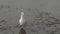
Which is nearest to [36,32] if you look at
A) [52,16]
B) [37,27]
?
[37,27]

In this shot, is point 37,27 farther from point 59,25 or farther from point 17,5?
point 17,5

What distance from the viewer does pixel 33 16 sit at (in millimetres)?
2496

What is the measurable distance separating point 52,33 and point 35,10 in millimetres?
596

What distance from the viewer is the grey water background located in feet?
7.33

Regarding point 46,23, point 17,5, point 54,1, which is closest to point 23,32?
point 46,23

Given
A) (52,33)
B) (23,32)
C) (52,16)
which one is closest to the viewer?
(23,32)

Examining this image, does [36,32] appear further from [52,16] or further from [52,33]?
[52,16]

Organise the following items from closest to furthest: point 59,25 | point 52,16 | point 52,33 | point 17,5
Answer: point 52,33 < point 59,25 < point 52,16 < point 17,5

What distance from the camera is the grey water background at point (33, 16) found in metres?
2.23

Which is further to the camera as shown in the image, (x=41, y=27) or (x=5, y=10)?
(x=5, y=10)

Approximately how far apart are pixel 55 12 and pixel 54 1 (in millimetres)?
325

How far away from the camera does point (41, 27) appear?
2295 mm

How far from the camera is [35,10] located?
2658mm

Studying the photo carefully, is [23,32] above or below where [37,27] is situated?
above
